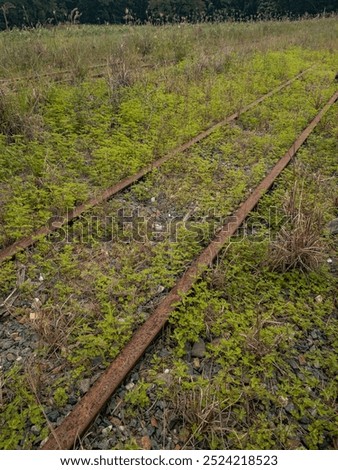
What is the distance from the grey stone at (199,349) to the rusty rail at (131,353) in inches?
12.1

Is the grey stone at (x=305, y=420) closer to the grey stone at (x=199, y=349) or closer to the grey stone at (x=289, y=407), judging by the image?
the grey stone at (x=289, y=407)

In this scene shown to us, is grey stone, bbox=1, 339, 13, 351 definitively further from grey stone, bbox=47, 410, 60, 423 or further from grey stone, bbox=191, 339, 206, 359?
grey stone, bbox=191, 339, 206, 359

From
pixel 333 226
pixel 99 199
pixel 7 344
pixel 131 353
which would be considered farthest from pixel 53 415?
pixel 333 226

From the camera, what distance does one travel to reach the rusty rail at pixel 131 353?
2010mm

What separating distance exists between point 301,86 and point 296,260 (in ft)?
24.4

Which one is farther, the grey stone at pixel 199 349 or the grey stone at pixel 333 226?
the grey stone at pixel 333 226

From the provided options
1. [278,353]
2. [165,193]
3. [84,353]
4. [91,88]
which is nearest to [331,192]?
[165,193]

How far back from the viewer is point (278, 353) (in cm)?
267

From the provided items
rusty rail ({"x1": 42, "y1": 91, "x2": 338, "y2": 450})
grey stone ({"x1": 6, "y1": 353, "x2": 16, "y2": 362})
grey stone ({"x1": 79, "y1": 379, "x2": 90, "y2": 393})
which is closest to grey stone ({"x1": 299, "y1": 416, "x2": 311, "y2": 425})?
rusty rail ({"x1": 42, "y1": 91, "x2": 338, "y2": 450})

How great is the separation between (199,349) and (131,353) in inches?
21.7

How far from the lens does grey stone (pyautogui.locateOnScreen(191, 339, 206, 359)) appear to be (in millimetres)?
2652

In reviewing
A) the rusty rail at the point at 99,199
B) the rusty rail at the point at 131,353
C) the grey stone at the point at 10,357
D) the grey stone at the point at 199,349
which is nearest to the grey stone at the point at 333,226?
the rusty rail at the point at 131,353

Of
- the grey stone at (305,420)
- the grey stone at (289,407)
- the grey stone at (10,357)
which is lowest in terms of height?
the grey stone at (305,420)

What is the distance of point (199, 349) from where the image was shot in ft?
8.82
